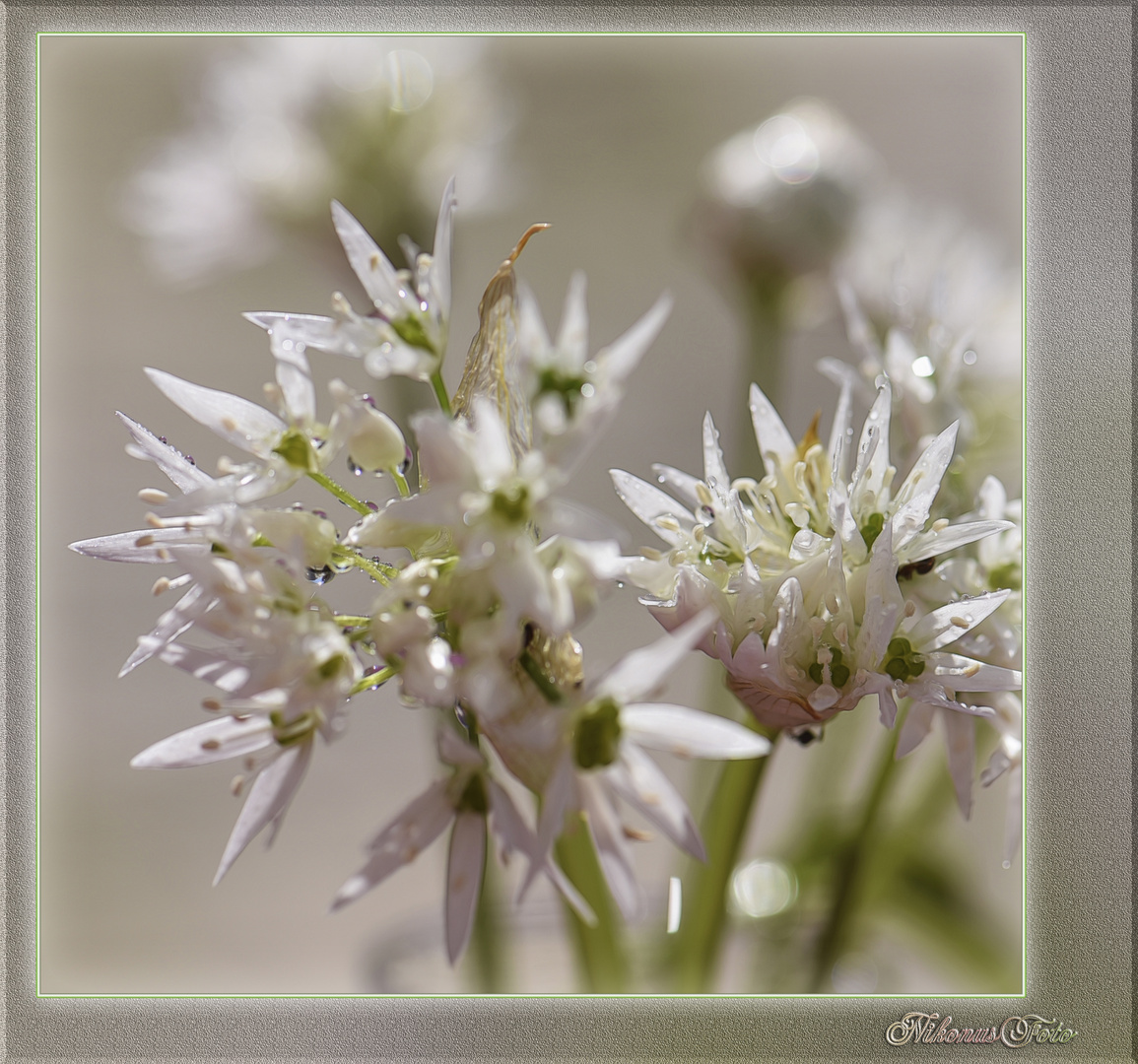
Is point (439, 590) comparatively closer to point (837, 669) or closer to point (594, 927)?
point (837, 669)

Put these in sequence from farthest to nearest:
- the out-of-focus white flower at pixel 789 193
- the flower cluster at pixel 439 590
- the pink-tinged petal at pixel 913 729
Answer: the out-of-focus white flower at pixel 789 193 < the pink-tinged petal at pixel 913 729 < the flower cluster at pixel 439 590

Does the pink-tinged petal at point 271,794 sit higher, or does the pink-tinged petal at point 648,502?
the pink-tinged petal at point 648,502

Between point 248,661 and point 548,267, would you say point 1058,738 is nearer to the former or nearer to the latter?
point 248,661

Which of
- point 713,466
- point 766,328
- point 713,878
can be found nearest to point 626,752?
point 713,466

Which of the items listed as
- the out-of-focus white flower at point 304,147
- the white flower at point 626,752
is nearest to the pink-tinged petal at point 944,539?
the white flower at point 626,752

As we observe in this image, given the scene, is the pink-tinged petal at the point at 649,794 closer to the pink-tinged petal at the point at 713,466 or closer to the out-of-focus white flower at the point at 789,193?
the pink-tinged petal at the point at 713,466

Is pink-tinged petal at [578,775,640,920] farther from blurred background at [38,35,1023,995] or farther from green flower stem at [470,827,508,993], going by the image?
green flower stem at [470,827,508,993]
